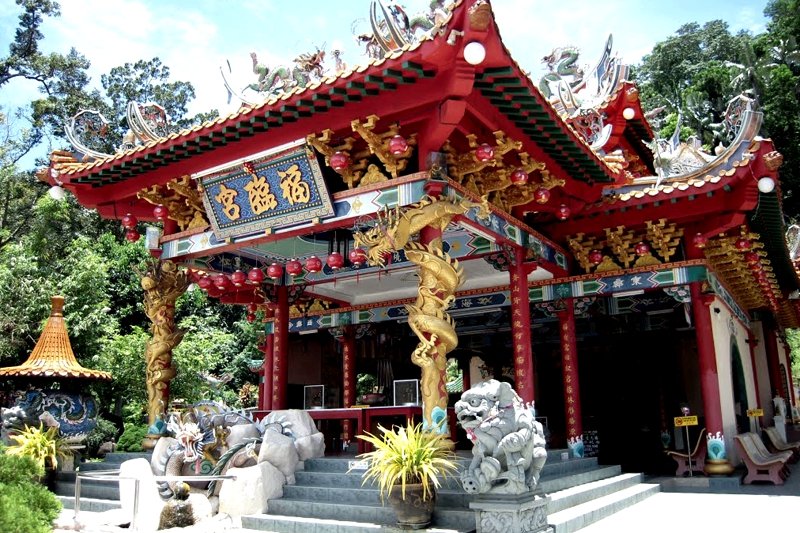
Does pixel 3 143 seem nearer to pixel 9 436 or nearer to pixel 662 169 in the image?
pixel 9 436

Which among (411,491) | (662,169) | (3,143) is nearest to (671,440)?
(662,169)

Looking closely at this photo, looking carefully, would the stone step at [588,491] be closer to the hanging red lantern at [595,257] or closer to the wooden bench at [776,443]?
the hanging red lantern at [595,257]

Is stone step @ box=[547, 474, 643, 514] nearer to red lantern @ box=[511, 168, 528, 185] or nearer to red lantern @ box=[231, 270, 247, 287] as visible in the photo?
red lantern @ box=[511, 168, 528, 185]

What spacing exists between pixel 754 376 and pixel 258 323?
55.8 feet

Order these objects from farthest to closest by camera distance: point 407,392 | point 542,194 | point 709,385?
1. point 407,392
2. point 709,385
3. point 542,194

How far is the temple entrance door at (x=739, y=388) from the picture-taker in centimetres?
1212

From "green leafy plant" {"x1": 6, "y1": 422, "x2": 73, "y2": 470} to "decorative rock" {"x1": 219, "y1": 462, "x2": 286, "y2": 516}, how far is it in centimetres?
346

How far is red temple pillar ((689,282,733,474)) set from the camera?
9.38 m

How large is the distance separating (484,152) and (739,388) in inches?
349

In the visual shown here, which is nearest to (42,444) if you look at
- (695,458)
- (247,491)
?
(247,491)

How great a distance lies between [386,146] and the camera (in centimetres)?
700

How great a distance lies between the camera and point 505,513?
520 centimetres

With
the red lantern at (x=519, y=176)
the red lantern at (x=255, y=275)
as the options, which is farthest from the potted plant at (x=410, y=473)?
the red lantern at (x=255, y=275)

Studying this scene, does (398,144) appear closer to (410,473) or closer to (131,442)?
(410,473)
